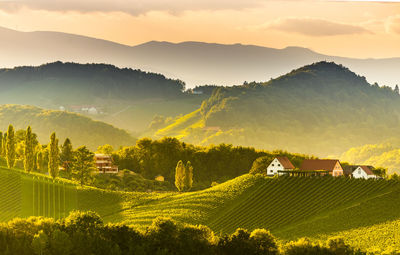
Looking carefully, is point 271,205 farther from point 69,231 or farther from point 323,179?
point 69,231

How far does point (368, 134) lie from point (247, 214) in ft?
314

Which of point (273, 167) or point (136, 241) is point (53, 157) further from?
point (136, 241)

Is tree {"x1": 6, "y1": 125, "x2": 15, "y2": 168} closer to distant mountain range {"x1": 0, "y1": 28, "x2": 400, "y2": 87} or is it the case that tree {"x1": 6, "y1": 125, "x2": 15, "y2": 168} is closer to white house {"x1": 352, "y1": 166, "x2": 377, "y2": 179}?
distant mountain range {"x1": 0, "y1": 28, "x2": 400, "y2": 87}

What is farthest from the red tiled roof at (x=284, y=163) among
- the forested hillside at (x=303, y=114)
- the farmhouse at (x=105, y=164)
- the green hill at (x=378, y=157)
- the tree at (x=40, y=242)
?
the forested hillside at (x=303, y=114)

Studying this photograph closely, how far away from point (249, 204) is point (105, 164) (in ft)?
81.1

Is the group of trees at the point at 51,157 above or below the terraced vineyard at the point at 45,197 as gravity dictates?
above

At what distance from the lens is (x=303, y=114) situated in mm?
146375

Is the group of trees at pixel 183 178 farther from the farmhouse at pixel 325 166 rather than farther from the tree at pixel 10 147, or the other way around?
the tree at pixel 10 147

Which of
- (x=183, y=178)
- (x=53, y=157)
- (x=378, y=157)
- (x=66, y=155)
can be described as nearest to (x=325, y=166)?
(x=183, y=178)

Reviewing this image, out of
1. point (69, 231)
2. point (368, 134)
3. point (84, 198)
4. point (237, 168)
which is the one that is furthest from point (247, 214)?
point (368, 134)

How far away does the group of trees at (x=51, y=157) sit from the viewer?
1864 inches

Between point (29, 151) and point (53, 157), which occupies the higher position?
point (29, 151)

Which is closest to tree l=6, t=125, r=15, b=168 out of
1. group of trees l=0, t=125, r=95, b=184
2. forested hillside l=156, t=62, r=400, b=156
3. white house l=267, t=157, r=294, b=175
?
group of trees l=0, t=125, r=95, b=184

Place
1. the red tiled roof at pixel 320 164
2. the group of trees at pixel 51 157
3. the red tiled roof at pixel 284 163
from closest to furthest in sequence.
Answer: the group of trees at pixel 51 157 → the red tiled roof at pixel 320 164 → the red tiled roof at pixel 284 163
